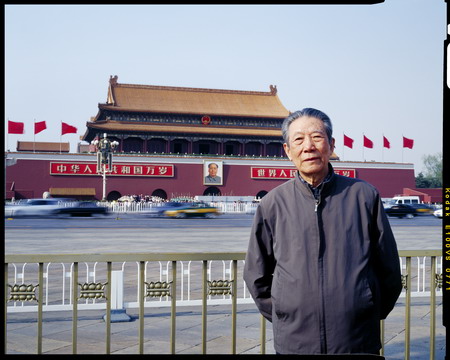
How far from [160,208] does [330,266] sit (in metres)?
22.4

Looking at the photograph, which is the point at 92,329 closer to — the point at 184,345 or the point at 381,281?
the point at 184,345

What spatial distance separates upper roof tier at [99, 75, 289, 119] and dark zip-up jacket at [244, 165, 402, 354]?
30.3m

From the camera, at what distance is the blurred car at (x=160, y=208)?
2316 cm

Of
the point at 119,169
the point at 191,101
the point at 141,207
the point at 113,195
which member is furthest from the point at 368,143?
the point at 113,195

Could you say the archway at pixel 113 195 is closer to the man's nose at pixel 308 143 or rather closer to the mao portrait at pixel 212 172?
the mao portrait at pixel 212 172

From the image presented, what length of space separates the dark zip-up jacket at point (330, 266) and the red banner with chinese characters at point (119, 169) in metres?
28.6

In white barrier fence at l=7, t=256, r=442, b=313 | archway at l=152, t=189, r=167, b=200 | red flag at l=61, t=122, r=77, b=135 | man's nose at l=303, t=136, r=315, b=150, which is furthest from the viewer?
archway at l=152, t=189, r=167, b=200

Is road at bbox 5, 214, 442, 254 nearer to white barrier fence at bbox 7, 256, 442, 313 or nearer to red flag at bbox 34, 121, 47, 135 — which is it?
white barrier fence at bbox 7, 256, 442, 313

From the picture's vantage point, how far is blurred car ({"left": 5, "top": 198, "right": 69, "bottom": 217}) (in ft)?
70.2

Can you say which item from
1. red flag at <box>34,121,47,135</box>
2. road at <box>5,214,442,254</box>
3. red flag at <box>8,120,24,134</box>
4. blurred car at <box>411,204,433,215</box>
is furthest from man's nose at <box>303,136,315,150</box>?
red flag at <box>34,121,47,135</box>

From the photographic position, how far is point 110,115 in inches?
1236

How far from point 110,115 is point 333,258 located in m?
31.0

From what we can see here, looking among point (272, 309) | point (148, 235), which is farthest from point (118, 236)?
point (272, 309)

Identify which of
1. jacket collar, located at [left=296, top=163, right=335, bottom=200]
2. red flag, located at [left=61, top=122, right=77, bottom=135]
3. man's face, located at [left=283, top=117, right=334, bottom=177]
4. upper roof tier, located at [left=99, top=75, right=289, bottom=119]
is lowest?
jacket collar, located at [left=296, top=163, right=335, bottom=200]
